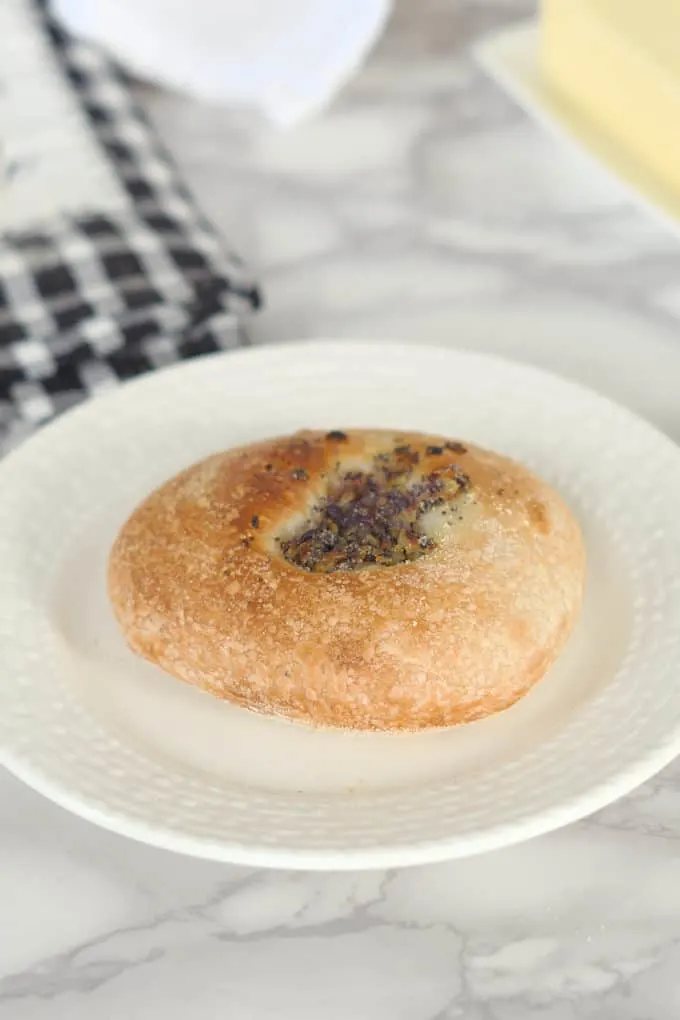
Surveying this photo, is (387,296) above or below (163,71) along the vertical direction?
below

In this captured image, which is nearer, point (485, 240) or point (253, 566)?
point (253, 566)

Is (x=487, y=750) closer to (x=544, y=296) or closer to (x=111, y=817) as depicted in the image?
(x=111, y=817)

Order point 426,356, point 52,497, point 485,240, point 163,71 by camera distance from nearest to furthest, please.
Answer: point 52,497, point 426,356, point 485,240, point 163,71

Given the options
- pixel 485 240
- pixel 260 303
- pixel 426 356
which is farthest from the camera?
pixel 485 240

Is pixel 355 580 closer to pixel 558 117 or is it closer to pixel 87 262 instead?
pixel 87 262

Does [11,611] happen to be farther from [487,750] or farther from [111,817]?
[487,750]

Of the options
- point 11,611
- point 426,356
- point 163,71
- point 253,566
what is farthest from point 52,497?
point 163,71

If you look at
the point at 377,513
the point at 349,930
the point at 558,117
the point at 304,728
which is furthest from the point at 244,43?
the point at 349,930
